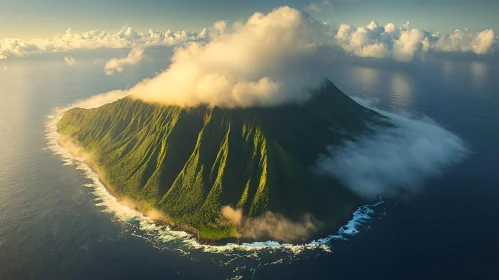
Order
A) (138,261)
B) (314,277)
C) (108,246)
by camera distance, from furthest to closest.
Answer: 1. (108,246)
2. (138,261)
3. (314,277)

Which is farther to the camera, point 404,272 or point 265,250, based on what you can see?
point 265,250

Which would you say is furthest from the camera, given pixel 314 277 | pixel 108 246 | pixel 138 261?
pixel 108 246

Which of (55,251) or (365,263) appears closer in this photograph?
(365,263)

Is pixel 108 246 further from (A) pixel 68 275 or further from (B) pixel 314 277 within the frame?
(B) pixel 314 277

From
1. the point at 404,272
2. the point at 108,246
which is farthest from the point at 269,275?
the point at 108,246

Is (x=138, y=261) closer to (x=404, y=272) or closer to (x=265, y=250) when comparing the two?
(x=265, y=250)

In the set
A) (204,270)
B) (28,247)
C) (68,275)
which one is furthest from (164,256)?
(28,247)

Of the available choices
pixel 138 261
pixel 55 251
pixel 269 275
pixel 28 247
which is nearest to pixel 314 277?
pixel 269 275

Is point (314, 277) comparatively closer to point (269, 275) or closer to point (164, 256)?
point (269, 275)
